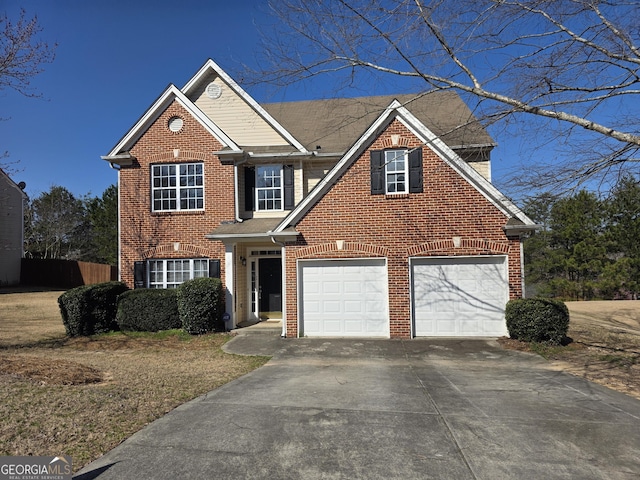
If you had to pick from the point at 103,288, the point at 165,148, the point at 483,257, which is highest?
the point at 165,148

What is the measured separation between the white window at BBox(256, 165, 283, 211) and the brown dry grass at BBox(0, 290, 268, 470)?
16.0 feet

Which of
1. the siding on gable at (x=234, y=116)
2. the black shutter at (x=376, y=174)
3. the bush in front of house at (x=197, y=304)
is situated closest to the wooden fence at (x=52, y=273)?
the siding on gable at (x=234, y=116)

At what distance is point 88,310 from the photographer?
12.7 meters

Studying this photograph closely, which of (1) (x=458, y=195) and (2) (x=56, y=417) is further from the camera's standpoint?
(1) (x=458, y=195)

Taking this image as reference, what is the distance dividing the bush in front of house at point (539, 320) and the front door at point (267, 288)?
7865 mm

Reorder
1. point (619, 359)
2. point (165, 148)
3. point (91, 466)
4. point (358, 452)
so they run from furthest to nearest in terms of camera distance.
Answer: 1. point (165, 148)
2. point (619, 359)
3. point (358, 452)
4. point (91, 466)

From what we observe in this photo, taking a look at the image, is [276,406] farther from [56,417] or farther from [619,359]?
[619,359]

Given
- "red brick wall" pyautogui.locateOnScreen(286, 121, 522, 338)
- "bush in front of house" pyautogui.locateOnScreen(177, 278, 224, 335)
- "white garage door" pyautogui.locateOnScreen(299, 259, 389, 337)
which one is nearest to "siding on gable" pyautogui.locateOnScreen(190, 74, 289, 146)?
"red brick wall" pyautogui.locateOnScreen(286, 121, 522, 338)

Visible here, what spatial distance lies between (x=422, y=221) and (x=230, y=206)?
6.44 m

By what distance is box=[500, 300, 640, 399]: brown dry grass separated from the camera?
7481mm

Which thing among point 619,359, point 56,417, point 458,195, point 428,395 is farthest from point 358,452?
point 458,195

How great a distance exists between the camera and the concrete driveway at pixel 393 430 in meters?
4.00

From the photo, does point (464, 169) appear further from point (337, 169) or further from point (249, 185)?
point (249, 185)

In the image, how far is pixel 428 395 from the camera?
6.36 meters
